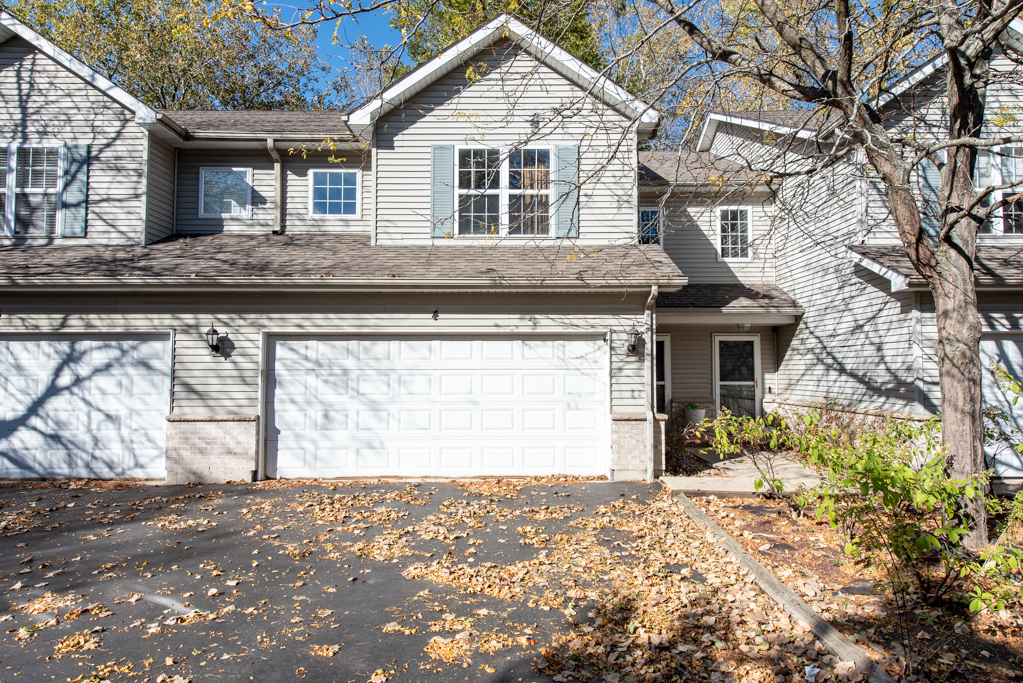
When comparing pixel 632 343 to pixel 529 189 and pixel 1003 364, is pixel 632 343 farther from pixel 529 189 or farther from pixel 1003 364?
pixel 1003 364

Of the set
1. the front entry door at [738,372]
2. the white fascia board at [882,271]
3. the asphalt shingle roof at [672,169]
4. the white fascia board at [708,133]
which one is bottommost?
the front entry door at [738,372]

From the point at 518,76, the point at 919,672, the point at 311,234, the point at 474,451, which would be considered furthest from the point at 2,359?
the point at 919,672

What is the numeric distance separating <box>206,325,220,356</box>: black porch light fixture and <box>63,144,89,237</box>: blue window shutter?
11.8 feet

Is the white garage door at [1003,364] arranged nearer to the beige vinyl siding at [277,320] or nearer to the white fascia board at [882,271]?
the white fascia board at [882,271]

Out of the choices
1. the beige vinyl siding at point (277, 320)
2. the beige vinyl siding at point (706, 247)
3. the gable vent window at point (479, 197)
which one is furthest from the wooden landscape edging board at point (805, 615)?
the beige vinyl siding at point (706, 247)

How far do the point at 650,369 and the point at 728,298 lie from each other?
4.30 meters

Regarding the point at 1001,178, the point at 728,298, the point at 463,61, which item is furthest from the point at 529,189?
the point at 1001,178

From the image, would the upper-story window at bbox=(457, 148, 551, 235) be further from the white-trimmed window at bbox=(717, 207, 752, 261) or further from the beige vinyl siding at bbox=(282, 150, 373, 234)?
the white-trimmed window at bbox=(717, 207, 752, 261)

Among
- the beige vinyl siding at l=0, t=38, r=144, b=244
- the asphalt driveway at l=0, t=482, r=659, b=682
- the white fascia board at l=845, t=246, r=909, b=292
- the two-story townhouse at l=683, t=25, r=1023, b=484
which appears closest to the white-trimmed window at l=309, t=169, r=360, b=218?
the beige vinyl siding at l=0, t=38, r=144, b=244

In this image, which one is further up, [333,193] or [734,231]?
[333,193]

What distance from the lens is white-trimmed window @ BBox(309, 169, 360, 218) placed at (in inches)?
473

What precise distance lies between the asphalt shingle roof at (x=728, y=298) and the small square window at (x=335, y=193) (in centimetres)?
645

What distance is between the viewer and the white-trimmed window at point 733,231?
45.7 ft

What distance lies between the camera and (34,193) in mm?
10695
